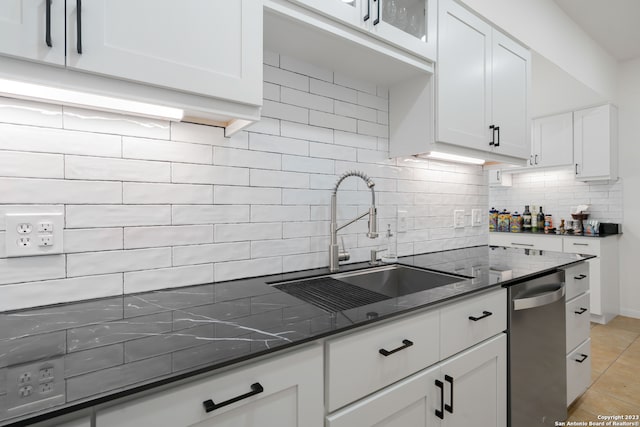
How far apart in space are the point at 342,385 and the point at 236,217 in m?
0.77

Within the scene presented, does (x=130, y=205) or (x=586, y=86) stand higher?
(x=586, y=86)

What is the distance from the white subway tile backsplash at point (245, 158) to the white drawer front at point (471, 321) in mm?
906

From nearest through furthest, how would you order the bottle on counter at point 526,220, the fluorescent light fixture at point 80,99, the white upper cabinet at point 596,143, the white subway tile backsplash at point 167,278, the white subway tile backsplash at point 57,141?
the fluorescent light fixture at point 80,99
the white subway tile backsplash at point 57,141
the white subway tile backsplash at point 167,278
the white upper cabinet at point 596,143
the bottle on counter at point 526,220

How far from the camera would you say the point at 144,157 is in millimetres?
1155

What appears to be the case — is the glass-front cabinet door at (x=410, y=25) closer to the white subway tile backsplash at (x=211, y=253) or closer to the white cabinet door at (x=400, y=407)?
the white subway tile backsplash at (x=211, y=253)

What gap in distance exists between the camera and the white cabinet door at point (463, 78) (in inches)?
65.4

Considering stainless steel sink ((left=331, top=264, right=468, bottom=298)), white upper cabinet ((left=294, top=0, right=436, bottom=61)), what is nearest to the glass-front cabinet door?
→ white upper cabinet ((left=294, top=0, right=436, bottom=61))

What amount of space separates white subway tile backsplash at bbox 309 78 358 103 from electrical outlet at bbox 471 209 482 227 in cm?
133

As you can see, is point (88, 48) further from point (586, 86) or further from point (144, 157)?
point (586, 86)

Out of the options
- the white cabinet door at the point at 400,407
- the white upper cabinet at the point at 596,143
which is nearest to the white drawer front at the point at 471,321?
the white cabinet door at the point at 400,407

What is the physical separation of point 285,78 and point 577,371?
2324mm

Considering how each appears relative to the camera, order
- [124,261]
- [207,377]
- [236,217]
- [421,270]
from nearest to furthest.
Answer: [207,377] < [124,261] < [236,217] < [421,270]

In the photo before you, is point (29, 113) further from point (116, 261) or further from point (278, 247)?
point (278, 247)

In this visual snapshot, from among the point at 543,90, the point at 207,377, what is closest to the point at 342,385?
the point at 207,377
